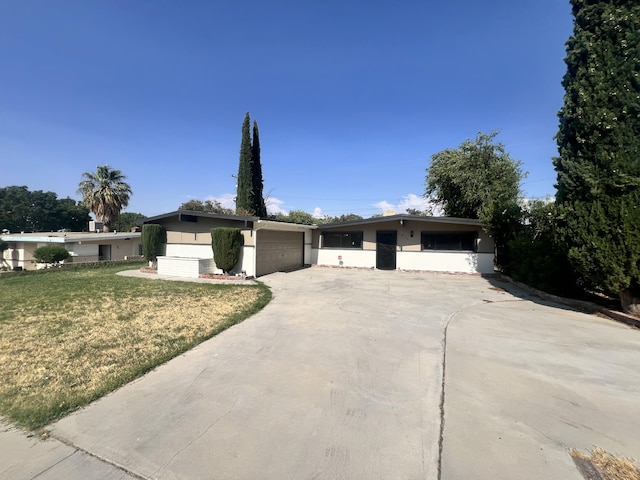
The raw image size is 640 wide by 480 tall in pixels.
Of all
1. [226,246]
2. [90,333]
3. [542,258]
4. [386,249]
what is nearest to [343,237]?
[386,249]

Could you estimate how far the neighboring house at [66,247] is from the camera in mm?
17420

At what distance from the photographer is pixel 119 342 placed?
448 cm

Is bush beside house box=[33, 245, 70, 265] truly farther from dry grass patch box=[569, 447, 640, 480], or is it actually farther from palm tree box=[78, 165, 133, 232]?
dry grass patch box=[569, 447, 640, 480]

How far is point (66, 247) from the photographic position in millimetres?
17625

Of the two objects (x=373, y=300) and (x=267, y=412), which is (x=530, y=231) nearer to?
(x=373, y=300)

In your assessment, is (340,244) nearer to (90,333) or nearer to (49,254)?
(90,333)

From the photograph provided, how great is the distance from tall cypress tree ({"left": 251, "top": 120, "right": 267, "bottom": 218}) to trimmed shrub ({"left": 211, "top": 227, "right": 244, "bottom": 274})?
12.7 metres

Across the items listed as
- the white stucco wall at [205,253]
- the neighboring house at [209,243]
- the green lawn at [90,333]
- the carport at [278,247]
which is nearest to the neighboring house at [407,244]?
the carport at [278,247]

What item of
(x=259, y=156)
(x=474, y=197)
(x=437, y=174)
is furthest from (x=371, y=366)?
(x=259, y=156)

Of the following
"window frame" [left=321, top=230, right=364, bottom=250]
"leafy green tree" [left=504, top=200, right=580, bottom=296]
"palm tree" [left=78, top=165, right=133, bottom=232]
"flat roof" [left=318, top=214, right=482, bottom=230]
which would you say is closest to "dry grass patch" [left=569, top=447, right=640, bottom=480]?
"leafy green tree" [left=504, top=200, right=580, bottom=296]

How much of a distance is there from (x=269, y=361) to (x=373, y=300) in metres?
4.44

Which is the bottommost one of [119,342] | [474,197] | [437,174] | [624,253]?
[119,342]

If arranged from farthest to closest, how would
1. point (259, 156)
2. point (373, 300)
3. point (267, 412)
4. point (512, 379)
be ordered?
point (259, 156) < point (373, 300) < point (512, 379) < point (267, 412)

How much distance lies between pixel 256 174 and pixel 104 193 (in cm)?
1231
